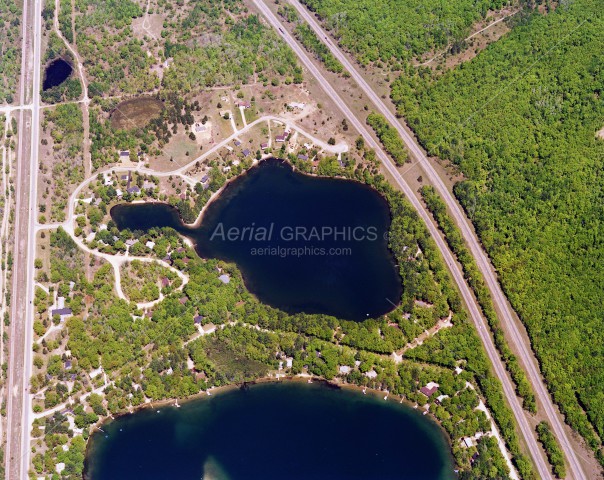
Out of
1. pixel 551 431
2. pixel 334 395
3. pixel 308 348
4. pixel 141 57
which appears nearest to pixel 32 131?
pixel 141 57

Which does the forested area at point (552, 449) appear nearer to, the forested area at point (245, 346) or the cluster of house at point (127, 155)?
the forested area at point (245, 346)

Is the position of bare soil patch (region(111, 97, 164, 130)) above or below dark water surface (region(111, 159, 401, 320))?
above

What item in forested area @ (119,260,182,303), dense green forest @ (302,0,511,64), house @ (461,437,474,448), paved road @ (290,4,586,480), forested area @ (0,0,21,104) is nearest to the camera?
house @ (461,437,474,448)

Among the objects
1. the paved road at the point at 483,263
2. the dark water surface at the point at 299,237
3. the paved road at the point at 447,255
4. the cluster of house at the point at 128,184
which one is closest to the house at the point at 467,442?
the paved road at the point at 447,255

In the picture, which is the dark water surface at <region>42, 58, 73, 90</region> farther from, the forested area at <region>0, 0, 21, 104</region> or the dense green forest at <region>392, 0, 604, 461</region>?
the dense green forest at <region>392, 0, 604, 461</region>

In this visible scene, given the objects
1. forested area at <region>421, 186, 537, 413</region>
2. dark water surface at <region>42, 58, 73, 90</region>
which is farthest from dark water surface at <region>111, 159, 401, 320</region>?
dark water surface at <region>42, 58, 73, 90</region>

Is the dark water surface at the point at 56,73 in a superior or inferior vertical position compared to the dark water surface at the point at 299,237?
superior

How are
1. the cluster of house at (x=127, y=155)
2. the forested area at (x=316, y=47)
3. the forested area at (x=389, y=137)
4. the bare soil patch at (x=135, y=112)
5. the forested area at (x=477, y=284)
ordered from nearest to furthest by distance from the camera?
the forested area at (x=477, y=284) < the forested area at (x=389, y=137) < the cluster of house at (x=127, y=155) < the bare soil patch at (x=135, y=112) < the forested area at (x=316, y=47)
